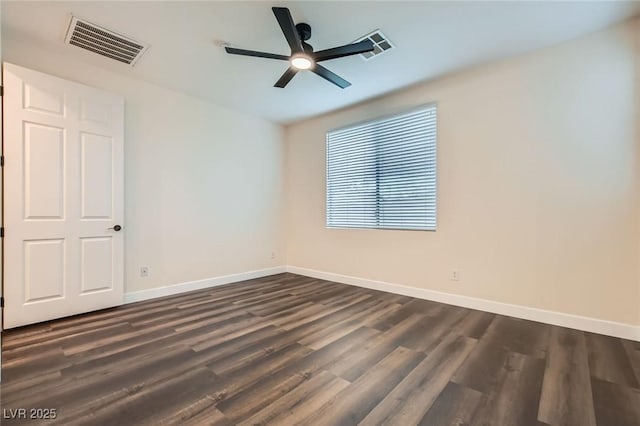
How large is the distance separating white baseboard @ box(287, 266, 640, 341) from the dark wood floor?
0.11 metres

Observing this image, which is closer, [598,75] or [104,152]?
[598,75]

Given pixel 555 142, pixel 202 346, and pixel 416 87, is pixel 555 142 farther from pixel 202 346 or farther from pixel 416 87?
pixel 202 346

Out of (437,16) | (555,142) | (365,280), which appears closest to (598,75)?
(555,142)

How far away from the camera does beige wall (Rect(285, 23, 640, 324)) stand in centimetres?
256

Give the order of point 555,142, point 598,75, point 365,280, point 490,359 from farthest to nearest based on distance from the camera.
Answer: point 365,280 < point 555,142 < point 598,75 < point 490,359

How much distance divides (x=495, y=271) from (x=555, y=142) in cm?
147

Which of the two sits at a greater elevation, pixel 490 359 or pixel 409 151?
pixel 409 151

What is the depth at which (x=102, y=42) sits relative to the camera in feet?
9.23

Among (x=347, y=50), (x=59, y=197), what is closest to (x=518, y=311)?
(x=347, y=50)

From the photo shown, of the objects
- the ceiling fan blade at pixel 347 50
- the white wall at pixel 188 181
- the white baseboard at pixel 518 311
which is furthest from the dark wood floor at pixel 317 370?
the ceiling fan blade at pixel 347 50

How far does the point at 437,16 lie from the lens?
2459 mm

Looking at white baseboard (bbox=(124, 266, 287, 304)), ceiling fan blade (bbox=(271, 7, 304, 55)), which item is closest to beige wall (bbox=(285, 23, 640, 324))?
ceiling fan blade (bbox=(271, 7, 304, 55))

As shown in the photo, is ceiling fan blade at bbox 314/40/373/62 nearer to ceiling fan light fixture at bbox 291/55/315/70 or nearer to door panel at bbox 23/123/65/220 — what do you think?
ceiling fan light fixture at bbox 291/55/315/70

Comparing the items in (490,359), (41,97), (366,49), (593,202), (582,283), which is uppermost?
(366,49)
